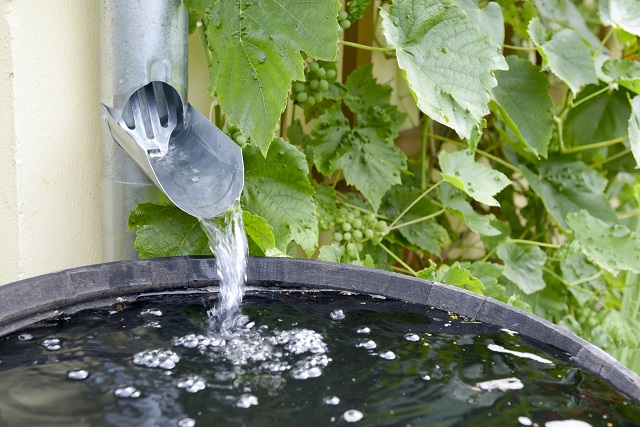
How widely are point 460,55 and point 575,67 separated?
1.76 feet

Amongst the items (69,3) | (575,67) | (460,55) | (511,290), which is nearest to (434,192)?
(511,290)

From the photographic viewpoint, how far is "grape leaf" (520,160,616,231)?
1884mm

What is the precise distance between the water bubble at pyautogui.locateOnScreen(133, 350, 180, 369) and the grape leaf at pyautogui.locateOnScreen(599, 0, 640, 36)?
1386 millimetres

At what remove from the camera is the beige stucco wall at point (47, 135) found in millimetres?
1115

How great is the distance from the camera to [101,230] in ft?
4.18

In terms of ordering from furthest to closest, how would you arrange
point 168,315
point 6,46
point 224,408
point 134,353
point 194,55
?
point 194,55, point 6,46, point 168,315, point 134,353, point 224,408

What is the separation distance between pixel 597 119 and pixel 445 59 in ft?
2.81

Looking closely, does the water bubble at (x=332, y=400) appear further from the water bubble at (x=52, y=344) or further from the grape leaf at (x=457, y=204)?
the grape leaf at (x=457, y=204)

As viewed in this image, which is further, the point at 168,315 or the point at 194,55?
the point at 194,55

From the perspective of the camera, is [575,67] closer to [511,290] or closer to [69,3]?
[511,290]

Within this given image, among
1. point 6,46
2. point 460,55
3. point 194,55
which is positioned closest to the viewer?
point 6,46

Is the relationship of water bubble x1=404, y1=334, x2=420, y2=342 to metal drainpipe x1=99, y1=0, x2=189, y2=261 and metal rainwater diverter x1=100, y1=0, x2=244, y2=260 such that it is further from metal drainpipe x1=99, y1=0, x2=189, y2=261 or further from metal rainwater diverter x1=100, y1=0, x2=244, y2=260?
metal drainpipe x1=99, y1=0, x2=189, y2=261

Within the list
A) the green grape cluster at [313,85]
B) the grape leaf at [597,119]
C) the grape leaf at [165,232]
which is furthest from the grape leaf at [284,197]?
the grape leaf at [597,119]

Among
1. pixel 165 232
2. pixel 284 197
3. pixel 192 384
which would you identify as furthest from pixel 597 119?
pixel 192 384
